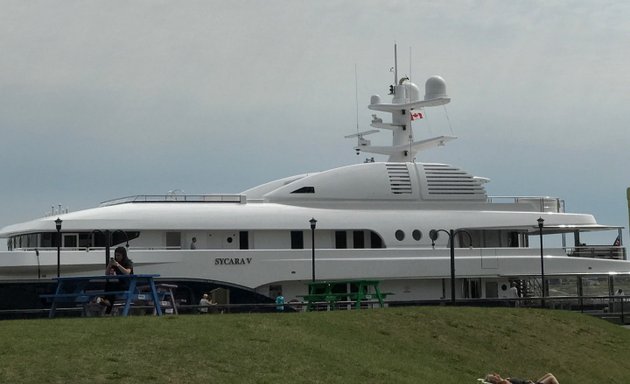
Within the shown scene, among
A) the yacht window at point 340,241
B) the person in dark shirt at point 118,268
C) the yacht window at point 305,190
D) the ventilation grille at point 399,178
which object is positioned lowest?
the person in dark shirt at point 118,268

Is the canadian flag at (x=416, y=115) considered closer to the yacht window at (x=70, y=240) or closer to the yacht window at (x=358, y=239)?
the yacht window at (x=358, y=239)

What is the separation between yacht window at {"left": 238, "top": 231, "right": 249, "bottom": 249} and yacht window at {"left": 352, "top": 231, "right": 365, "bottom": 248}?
4.59 m

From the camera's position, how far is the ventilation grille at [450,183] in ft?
146

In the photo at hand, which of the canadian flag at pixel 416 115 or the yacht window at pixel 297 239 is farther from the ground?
the canadian flag at pixel 416 115

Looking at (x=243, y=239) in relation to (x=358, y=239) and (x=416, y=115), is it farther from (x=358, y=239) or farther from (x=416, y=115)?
(x=416, y=115)

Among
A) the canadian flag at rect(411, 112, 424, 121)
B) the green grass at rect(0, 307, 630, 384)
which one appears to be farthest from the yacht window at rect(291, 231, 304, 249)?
the green grass at rect(0, 307, 630, 384)

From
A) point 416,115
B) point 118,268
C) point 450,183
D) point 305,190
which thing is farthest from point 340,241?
point 118,268

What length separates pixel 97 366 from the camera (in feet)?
46.2

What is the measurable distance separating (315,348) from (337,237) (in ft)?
82.0

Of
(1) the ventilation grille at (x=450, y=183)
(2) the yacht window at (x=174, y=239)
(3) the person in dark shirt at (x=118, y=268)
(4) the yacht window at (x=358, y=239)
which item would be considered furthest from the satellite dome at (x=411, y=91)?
(3) the person in dark shirt at (x=118, y=268)

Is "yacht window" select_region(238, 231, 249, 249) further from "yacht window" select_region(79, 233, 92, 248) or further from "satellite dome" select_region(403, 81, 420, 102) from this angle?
"satellite dome" select_region(403, 81, 420, 102)

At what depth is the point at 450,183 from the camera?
44844mm

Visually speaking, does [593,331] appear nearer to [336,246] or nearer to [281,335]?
[281,335]

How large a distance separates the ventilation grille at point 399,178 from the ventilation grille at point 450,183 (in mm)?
874
